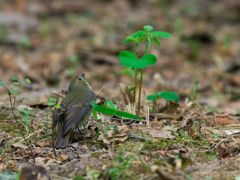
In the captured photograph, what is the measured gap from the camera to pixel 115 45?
8.58 m

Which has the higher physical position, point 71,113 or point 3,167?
point 71,113

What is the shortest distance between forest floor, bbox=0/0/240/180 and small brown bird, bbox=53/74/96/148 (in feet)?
0.39

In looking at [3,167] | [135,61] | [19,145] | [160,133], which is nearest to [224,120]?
[160,133]

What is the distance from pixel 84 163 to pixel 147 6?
10.1 meters

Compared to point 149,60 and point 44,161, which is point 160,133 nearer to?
point 149,60

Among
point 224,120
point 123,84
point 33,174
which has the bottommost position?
point 33,174

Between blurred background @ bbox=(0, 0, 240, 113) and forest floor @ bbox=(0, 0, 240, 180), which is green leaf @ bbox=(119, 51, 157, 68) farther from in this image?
blurred background @ bbox=(0, 0, 240, 113)

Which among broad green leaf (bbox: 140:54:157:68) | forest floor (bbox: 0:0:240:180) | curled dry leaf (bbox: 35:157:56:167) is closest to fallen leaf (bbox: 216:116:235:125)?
forest floor (bbox: 0:0:240:180)

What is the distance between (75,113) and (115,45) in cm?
546

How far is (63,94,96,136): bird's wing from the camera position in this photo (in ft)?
10.6

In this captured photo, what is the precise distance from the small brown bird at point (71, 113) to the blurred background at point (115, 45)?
3.19ft

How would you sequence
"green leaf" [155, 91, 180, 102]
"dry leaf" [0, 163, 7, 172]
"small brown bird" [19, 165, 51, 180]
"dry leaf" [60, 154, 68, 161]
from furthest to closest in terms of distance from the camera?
"green leaf" [155, 91, 180, 102] < "dry leaf" [60, 154, 68, 161] < "dry leaf" [0, 163, 7, 172] < "small brown bird" [19, 165, 51, 180]

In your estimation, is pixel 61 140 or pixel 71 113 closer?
pixel 61 140

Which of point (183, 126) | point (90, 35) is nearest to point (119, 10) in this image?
point (90, 35)
